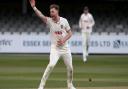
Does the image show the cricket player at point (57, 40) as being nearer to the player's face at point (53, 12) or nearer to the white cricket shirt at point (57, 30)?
the white cricket shirt at point (57, 30)

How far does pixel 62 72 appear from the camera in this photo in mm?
18125

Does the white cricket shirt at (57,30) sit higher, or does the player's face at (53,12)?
the player's face at (53,12)

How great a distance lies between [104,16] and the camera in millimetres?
35781

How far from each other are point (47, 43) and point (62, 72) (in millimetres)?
8287

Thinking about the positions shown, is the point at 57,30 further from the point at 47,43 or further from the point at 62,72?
the point at 47,43

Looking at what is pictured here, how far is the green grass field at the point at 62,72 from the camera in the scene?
1448 cm

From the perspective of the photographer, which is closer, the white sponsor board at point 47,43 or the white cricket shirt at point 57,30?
the white cricket shirt at point 57,30

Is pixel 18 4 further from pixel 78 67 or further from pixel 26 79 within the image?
pixel 26 79

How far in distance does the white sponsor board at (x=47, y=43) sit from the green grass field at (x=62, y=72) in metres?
0.72

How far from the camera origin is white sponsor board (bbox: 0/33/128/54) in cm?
2616

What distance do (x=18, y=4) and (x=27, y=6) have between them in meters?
1.10

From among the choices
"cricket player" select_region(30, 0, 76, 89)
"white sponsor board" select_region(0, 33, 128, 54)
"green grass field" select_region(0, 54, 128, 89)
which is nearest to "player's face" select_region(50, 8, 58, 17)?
"cricket player" select_region(30, 0, 76, 89)

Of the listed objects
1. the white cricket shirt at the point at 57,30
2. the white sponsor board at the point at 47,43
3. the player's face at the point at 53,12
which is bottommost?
the white sponsor board at the point at 47,43

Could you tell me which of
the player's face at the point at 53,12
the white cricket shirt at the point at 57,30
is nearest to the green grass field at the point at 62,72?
the white cricket shirt at the point at 57,30
